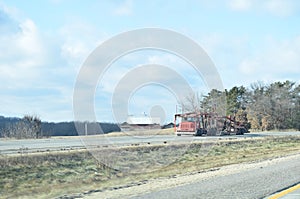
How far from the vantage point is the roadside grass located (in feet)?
57.7

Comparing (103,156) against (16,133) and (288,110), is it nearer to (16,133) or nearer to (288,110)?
(16,133)

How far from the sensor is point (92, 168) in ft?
79.6

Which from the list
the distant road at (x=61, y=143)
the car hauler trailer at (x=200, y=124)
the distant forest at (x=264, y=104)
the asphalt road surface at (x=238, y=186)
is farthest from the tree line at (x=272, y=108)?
the asphalt road surface at (x=238, y=186)

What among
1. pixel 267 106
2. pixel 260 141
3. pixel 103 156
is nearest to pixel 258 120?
pixel 267 106

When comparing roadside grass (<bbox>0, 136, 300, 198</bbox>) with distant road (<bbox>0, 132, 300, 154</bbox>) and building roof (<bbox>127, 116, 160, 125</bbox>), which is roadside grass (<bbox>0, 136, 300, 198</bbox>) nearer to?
distant road (<bbox>0, 132, 300, 154</bbox>)

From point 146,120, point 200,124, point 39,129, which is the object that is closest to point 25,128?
point 39,129

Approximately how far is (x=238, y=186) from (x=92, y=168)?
487 inches

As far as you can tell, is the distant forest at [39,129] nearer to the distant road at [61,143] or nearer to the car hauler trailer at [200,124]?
the distant road at [61,143]

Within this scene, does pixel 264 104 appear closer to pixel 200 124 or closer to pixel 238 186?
pixel 200 124

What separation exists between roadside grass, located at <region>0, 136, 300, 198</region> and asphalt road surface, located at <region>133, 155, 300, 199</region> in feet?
10.7

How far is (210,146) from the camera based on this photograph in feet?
124

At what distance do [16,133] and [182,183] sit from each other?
123 ft

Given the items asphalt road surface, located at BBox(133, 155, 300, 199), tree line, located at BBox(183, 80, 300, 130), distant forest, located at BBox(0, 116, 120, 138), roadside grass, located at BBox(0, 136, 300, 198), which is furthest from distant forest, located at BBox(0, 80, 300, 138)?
asphalt road surface, located at BBox(133, 155, 300, 199)

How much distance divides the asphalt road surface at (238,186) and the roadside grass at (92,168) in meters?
3.27
